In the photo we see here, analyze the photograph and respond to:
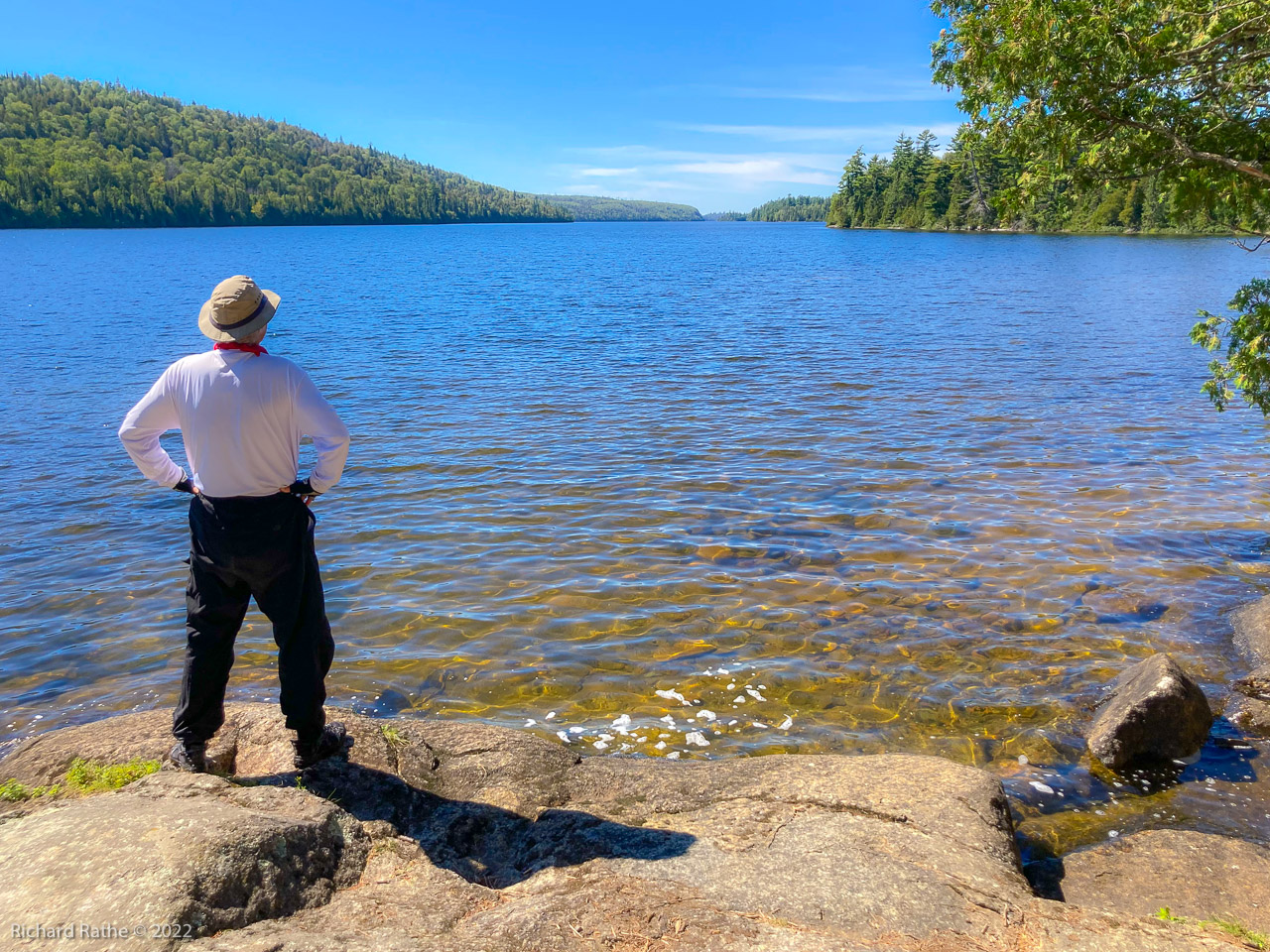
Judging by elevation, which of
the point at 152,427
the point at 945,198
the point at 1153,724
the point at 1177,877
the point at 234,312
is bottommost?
the point at 1177,877

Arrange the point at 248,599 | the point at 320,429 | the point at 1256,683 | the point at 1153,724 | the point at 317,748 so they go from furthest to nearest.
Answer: the point at 1256,683 → the point at 1153,724 → the point at 317,748 → the point at 248,599 → the point at 320,429

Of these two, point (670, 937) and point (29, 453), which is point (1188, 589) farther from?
point (29, 453)

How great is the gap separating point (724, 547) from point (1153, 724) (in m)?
5.03

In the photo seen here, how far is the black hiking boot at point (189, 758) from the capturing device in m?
4.70

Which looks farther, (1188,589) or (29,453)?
(29,453)

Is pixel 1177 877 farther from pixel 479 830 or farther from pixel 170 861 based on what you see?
pixel 170 861

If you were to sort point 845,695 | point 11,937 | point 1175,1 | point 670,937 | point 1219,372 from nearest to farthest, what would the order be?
point 11,937
point 670,937
point 845,695
point 1175,1
point 1219,372

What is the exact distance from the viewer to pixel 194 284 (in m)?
48.9

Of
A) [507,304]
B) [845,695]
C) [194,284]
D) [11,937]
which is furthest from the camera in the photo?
[194,284]

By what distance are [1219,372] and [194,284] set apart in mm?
53108

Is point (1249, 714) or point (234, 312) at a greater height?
point (234, 312)

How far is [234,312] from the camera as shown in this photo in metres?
4.43

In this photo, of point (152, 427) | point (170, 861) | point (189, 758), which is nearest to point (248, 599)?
point (189, 758)

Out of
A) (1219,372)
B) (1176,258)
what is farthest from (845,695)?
(1176,258)
